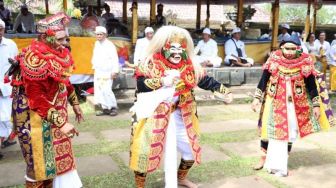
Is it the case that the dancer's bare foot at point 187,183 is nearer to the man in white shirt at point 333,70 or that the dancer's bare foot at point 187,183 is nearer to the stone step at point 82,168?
the stone step at point 82,168

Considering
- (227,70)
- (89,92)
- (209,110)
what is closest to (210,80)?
(209,110)

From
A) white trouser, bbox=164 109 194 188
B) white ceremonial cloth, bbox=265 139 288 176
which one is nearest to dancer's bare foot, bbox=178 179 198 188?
white trouser, bbox=164 109 194 188

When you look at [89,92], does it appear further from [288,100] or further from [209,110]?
[288,100]

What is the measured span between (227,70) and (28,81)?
7.51m

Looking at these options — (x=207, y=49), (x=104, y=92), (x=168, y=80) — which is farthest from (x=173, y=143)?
(x=207, y=49)

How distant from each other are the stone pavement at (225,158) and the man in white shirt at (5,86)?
0.36m

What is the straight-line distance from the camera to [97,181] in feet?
14.1

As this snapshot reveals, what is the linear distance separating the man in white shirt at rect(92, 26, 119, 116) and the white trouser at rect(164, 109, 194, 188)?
3902 millimetres

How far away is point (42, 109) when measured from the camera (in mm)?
2951

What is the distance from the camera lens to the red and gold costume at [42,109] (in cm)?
293

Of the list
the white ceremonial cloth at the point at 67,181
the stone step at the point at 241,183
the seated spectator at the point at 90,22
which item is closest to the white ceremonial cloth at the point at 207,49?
the seated spectator at the point at 90,22

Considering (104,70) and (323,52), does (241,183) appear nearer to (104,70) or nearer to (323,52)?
(104,70)

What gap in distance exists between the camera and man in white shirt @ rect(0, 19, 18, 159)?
16.0 feet

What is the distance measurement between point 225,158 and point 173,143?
173cm
